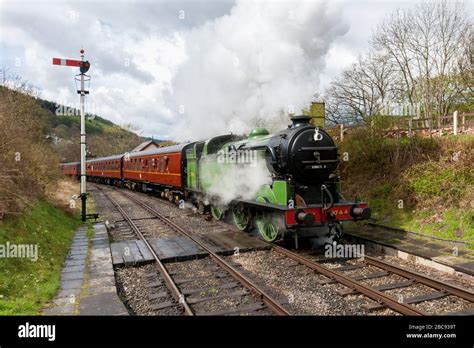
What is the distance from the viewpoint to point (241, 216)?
34.4 feet

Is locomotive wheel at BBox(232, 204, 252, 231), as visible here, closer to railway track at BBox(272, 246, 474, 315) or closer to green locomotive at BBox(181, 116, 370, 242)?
green locomotive at BBox(181, 116, 370, 242)

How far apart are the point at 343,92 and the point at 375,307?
949 inches

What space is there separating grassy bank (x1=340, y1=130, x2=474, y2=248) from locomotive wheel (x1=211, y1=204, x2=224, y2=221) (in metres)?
4.76

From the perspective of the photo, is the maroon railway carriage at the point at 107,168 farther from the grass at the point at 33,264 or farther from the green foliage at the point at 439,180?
the green foliage at the point at 439,180

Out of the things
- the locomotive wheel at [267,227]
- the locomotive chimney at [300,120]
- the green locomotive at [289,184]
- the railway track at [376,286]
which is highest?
the locomotive chimney at [300,120]

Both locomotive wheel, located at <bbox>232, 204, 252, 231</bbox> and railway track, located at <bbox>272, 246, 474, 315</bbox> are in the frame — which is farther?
locomotive wheel, located at <bbox>232, 204, 252, 231</bbox>

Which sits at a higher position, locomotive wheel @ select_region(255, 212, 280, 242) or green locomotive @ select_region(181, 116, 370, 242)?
green locomotive @ select_region(181, 116, 370, 242)

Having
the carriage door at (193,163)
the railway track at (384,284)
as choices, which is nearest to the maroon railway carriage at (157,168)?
the carriage door at (193,163)

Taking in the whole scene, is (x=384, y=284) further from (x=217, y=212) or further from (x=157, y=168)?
(x=157, y=168)

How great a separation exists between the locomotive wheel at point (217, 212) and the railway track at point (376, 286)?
4.07 metres

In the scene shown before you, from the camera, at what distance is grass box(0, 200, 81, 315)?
17.2ft

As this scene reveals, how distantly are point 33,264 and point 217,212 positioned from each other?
253 inches

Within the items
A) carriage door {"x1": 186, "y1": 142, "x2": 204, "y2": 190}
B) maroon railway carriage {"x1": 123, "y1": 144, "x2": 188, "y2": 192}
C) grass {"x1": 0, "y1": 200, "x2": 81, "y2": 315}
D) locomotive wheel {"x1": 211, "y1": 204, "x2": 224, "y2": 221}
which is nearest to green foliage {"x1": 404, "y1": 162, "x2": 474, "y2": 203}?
locomotive wheel {"x1": 211, "y1": 204, "x2": 224, "y2": 221}

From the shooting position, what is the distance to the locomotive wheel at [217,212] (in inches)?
469
